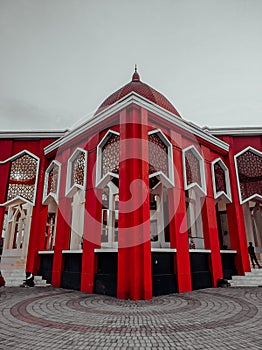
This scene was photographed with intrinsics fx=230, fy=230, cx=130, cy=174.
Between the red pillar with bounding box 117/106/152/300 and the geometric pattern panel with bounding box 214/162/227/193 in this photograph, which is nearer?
the red pillar with bounding box 117/106/152/300

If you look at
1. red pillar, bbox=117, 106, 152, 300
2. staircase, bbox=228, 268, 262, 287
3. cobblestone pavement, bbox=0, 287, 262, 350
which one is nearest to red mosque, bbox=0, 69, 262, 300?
red pillar, bbox=117, 106, 152, 300

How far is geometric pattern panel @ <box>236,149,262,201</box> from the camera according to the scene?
32.4 ft

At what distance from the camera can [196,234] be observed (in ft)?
38.6

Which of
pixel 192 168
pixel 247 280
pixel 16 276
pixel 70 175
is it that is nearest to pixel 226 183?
pixel 192 168

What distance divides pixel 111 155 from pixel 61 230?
3.42 meters

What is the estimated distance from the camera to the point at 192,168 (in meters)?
8.77

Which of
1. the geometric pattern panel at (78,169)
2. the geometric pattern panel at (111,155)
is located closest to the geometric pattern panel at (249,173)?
the geometric pattern panel at (111,155)

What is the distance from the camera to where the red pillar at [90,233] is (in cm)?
685

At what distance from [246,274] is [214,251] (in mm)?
1794

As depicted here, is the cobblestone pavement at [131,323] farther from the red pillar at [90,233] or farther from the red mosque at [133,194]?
the red mosque at [133,194]

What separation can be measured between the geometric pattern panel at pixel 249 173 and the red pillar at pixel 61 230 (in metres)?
7.36

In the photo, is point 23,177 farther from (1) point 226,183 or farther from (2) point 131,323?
(1) point 226,183

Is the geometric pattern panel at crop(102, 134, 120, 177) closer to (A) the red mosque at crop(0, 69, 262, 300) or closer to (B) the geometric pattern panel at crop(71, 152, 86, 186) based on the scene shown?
(A) the red mosque at crop(0, 69, 262, 300)

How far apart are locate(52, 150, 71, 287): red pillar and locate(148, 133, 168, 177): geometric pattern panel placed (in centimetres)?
360
